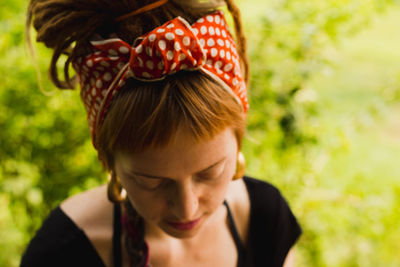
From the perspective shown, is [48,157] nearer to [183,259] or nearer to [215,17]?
[183,259]

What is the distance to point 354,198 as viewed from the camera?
235cm

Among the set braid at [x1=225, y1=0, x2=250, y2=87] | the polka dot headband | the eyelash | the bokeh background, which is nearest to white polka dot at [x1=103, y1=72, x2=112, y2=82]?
Answer: the polka dot headband

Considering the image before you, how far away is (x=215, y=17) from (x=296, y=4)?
1.34m

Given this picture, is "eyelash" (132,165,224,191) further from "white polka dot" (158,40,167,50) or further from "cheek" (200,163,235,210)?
"white polka dot" (158,40,167,50)

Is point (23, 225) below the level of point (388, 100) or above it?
below

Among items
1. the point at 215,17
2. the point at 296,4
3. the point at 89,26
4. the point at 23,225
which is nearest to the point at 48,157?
the point at 23,225

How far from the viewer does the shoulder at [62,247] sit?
4.10 feet

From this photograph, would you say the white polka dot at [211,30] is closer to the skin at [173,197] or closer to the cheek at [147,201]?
the skin at [173,197]

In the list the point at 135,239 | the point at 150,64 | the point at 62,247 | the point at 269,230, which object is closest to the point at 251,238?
the point at 269,230

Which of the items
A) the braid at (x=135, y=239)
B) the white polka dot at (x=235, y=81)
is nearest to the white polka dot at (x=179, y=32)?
the white polka dot at (x=235, y=81)

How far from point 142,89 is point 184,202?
0.32 meters

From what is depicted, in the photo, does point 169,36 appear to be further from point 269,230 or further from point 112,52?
point 269,230

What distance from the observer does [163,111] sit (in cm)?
85

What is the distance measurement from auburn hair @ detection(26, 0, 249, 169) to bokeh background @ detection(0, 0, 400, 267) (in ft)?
3.39
